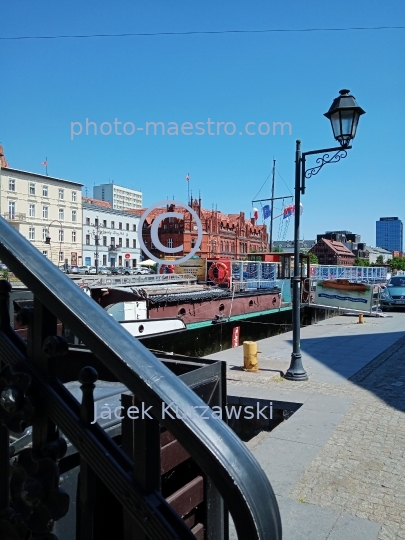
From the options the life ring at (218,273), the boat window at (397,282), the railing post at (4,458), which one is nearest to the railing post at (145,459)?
the railing post at (4,458)

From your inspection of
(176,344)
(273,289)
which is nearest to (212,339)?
(176,344)

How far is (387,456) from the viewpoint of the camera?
5211 mm

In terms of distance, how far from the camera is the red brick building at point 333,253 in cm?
12138

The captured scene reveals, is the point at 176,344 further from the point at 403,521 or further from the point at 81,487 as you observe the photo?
the point at 81,487

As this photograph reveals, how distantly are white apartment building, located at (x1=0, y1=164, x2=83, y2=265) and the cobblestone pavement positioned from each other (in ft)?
100

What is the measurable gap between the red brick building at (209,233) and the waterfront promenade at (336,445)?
31303mm

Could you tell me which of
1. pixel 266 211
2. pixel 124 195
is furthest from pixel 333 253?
pixel 266 211

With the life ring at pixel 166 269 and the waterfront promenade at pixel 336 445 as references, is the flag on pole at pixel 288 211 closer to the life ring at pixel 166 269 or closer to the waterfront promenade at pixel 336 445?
the life ring at pixel 166 269

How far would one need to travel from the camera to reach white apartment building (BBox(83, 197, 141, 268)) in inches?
2157

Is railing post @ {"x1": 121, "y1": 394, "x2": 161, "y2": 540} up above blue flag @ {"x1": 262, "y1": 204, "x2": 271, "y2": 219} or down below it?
below

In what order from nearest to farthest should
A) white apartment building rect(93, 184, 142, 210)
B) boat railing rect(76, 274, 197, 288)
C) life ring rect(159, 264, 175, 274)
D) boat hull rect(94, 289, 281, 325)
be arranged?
boat hull rect(94, 289, 281, 325), boat railing rect(76, 274, 197, 288), life ring rect(159, 264, 175, 274), white apartment building rect(93, 184, 142, 210)

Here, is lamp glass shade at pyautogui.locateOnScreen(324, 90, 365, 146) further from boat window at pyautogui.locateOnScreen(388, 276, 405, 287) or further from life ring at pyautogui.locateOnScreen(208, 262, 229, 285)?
boat window at pyautogui.locateOnScreen(388, 276, 405, 287)

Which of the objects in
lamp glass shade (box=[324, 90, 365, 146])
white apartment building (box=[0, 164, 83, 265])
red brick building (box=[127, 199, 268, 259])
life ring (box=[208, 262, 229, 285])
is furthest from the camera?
red brick building (box=[127, 199, 268, 259])

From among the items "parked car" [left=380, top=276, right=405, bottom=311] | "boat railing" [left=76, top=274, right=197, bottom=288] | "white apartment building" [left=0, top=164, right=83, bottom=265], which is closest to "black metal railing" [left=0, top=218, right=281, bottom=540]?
"boat railing" [left=76, top=274, right=197, bottom=288]
